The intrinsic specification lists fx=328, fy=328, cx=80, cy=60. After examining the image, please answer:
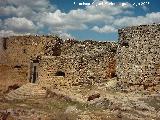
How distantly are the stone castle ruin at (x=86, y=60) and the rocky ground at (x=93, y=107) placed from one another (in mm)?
1635

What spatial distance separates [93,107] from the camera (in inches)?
731

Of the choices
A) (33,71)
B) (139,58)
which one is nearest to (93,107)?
(139,58)

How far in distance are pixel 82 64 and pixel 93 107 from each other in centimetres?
764

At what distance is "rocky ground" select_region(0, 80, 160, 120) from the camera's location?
649 inches

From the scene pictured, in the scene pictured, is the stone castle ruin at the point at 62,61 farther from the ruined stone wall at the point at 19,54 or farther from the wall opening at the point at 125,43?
the wall opening at the point at 125,43

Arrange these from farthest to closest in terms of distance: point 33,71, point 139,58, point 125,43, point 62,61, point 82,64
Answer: point 33,71
point 62,61
point 82,64
point 125,43
point 139,58

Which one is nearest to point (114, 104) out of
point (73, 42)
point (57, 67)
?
point (57, 67)

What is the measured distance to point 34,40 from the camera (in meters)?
31.2

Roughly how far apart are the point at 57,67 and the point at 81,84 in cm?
255

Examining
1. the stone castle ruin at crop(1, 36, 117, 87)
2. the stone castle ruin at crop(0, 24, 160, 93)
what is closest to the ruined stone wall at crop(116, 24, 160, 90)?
the stone castle ruin at crop(0, 24, 160, 93)

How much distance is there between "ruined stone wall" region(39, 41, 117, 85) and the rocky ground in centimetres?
294

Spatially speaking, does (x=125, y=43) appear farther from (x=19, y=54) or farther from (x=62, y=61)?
(x=19, y=54)

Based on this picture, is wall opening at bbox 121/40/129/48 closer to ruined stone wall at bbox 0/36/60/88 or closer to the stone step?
the stone step

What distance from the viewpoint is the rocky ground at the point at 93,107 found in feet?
54.1
